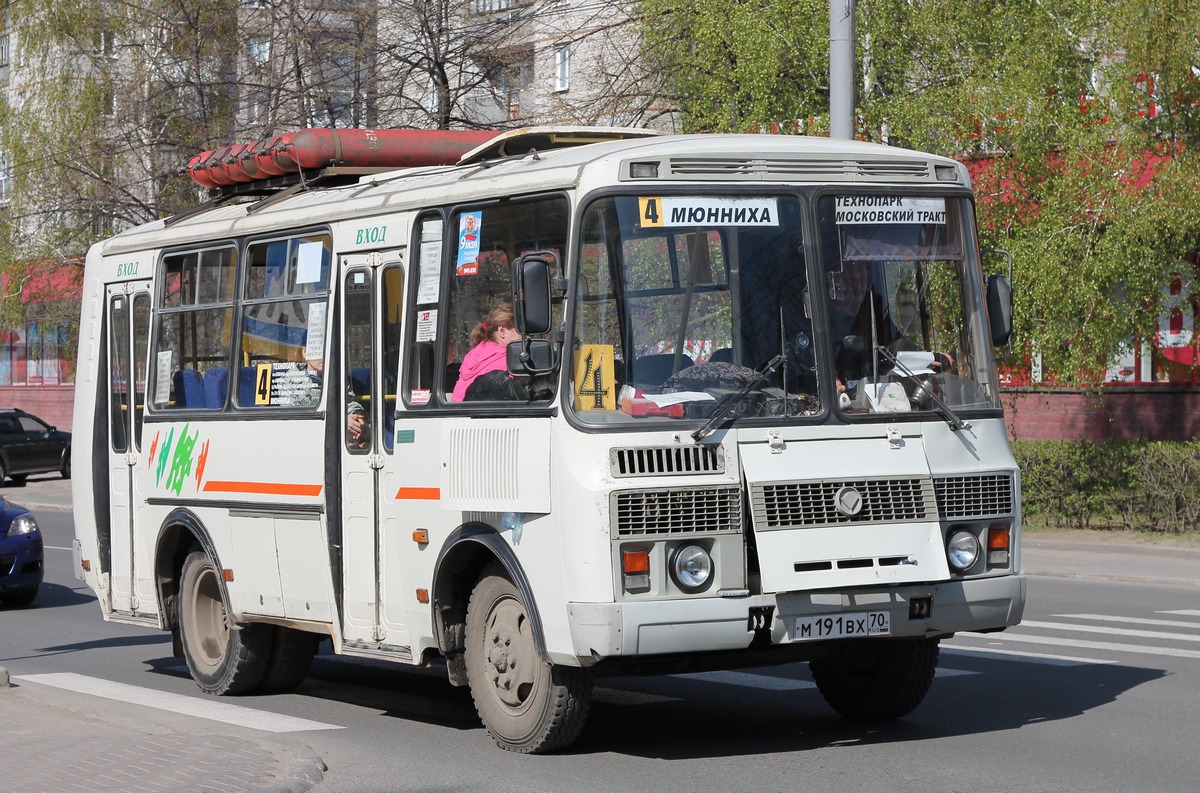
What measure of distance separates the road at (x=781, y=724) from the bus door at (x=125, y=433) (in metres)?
0.71

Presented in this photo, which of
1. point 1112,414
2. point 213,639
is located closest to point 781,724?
point 213,639

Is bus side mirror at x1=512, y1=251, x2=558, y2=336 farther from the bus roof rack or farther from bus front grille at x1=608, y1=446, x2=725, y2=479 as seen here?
the bus roof rack

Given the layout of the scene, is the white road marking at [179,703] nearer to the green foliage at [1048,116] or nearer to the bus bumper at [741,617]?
the bus bumper at [741,617]

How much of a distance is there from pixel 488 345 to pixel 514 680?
1693 millimetres

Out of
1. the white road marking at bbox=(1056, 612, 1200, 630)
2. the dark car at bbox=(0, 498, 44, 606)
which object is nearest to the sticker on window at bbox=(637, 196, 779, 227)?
the white road marking at bbox=(1056, 612, 1200, 630)

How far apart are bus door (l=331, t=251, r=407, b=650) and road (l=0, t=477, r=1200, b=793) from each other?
0.66 m

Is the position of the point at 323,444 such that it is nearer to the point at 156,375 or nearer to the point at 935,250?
the point at 156,375

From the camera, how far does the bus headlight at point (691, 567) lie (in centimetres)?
812

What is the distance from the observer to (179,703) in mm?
11125

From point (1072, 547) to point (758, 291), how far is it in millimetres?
14311

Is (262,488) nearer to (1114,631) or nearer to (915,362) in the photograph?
(915,362)

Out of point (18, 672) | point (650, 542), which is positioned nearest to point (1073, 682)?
point (650, 542)

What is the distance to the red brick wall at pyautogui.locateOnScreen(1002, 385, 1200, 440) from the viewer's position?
2762 cm

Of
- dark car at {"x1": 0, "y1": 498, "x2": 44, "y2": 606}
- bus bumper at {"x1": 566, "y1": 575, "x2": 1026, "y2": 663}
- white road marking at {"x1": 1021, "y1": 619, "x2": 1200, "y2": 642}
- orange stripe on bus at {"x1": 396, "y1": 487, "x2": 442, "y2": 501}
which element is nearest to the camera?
bus bumper at {"x1": 566, "y1": 575, "x2": 1026, "y2": 663}
